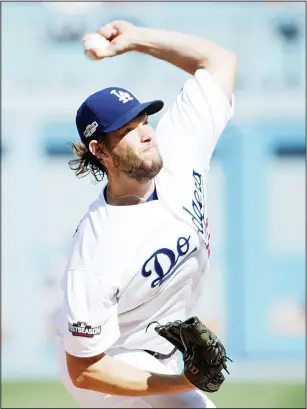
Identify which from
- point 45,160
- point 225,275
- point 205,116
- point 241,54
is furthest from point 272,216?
point 205,116

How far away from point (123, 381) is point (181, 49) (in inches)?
64.8

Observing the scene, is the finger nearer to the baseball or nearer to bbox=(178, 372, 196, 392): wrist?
the baseball

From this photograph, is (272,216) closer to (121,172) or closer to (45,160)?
(45,160)

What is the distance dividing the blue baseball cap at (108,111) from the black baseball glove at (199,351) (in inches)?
33.4

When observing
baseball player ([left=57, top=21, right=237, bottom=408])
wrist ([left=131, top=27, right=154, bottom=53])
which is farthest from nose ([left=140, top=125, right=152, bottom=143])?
wrist ([left=131, top=27, right=154, bottom=53])

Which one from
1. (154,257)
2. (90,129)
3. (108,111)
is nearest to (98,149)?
(90,129)

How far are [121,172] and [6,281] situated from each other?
752 centimetres

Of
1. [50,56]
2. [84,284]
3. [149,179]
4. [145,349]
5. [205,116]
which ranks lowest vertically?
[145,349]

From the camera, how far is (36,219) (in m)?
11.3

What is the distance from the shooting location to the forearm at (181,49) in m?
4.49

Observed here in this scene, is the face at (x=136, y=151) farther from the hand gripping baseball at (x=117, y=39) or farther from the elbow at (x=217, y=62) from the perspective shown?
the elbow at (x=217, y=62)

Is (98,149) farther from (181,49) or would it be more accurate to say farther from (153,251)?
(181,49)

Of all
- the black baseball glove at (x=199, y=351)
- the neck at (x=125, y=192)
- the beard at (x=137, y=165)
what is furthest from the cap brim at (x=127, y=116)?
the black baseball glove at (x=199, y=351)

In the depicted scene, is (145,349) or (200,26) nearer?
(145,349)
